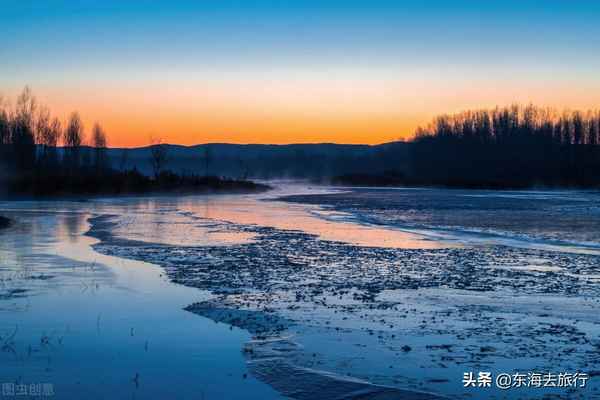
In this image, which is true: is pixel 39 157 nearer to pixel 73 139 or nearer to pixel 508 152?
pixel 73 139

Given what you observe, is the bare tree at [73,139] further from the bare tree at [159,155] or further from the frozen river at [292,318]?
the frozen river at [292,318]

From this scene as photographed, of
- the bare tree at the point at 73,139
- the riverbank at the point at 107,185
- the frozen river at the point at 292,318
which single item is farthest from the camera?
the bare tree at the point at 73,139

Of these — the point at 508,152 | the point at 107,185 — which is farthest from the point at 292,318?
the point at 508,152

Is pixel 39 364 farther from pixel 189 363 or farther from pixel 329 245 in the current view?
pixel 329 245

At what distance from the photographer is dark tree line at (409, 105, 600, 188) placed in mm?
132000

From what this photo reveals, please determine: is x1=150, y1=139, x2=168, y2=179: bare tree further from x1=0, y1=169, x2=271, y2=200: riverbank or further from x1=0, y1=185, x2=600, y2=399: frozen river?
x1=0, y1=185, x2=600, y2=399: frozen river

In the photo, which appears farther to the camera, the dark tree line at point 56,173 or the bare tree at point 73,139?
the bare tree at point 73,139

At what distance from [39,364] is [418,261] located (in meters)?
13.1

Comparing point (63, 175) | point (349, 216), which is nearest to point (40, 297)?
point (349, 216)

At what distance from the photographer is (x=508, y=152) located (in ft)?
543

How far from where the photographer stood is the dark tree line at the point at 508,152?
433ft

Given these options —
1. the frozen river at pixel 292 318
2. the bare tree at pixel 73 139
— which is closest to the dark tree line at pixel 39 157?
the bare tree at pixel 73 139

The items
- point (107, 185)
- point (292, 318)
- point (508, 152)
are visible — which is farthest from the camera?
point (508, 152)

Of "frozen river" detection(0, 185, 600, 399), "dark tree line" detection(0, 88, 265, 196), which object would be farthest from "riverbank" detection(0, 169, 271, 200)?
"frozen river" detection(0, 185, 600, 399)
